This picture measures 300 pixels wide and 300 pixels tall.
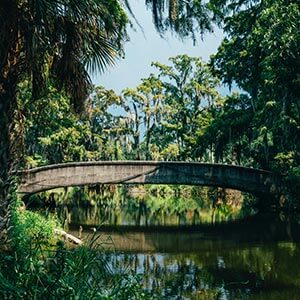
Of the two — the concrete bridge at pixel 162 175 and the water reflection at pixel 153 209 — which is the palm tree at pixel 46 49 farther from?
the concrete bridge at pixel 162 175

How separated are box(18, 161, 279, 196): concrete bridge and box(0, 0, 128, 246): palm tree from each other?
18.4m

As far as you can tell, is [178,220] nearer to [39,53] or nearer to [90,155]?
[90,155]

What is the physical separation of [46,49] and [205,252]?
9.29 m

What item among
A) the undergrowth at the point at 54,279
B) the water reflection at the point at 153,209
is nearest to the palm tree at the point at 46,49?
the undergrowth at the point at 54,279

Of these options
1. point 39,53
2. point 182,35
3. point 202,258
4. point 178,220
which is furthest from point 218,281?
point 178,220

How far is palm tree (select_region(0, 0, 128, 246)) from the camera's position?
6.55m

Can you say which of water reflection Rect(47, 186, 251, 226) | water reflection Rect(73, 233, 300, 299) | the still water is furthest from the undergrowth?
water reflection Rect(47, 186, 251, 226)

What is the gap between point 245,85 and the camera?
2834cm

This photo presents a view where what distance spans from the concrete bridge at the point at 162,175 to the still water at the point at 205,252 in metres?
1.83

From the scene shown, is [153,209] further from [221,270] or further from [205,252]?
[221,270]

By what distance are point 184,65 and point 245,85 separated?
20.3 m

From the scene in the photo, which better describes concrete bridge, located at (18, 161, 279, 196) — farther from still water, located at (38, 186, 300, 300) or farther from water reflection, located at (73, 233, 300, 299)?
water reflection, located at (73, 233, 300, 299)

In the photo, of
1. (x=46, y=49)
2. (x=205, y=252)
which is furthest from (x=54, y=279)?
(x=205, y=252)

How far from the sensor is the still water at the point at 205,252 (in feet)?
32.0
